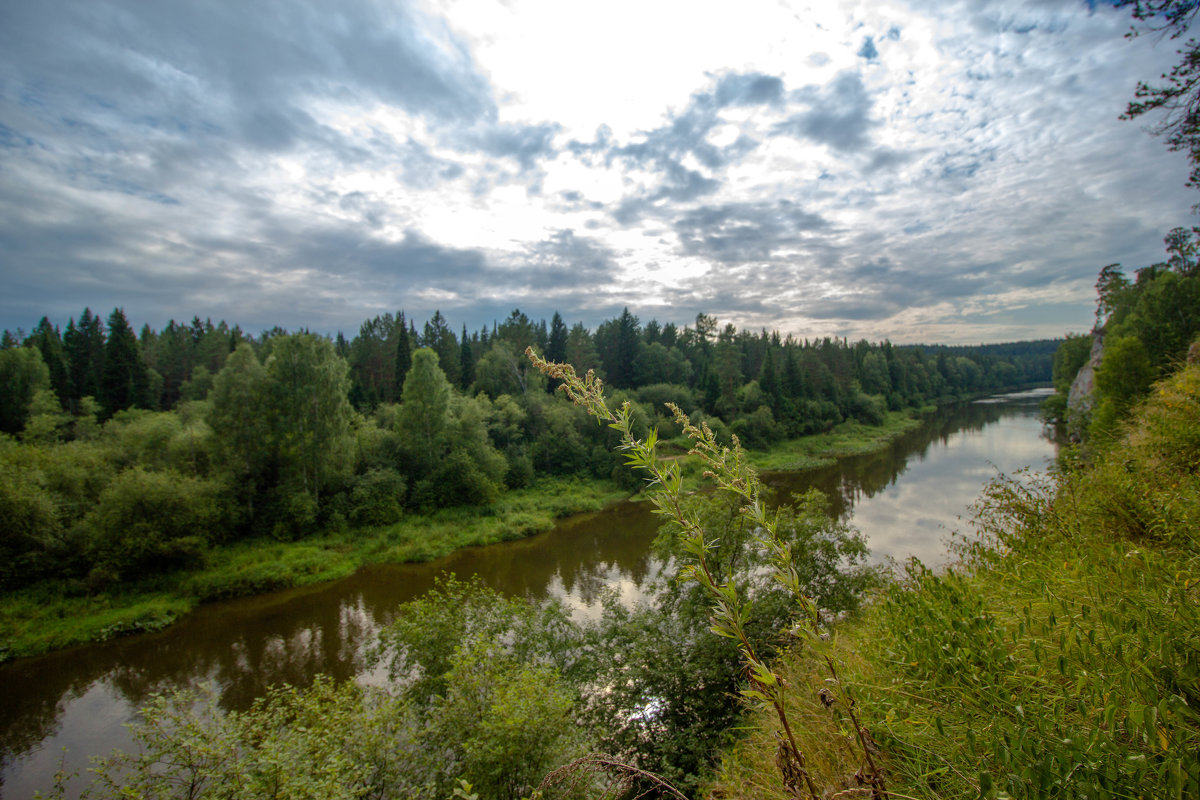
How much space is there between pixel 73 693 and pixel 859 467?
4498cm

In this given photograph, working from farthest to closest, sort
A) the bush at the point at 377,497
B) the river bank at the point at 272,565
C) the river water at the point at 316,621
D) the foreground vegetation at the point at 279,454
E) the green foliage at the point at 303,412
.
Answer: the bush at the point at 377,497, the green foliage at the point at 303,412, the foreground vegetation at the point at 279,454, the river bank at the point at 272,565, the river water at the point at 316,621

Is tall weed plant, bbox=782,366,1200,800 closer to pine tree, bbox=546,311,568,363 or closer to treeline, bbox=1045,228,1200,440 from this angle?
treeline, bbox=1045,228,1200,440

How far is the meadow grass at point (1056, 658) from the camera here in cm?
167

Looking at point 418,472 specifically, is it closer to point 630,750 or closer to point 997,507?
point 630,750

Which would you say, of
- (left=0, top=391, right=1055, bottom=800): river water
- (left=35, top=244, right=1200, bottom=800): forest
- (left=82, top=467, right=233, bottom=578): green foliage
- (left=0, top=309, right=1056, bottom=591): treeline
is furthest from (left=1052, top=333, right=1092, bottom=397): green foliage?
(left=82, top=467, right=233, bottom=578): green foliage

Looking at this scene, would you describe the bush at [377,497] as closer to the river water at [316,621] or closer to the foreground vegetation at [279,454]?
the foreground vegetation at [279,454]

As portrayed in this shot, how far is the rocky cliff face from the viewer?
2638cm

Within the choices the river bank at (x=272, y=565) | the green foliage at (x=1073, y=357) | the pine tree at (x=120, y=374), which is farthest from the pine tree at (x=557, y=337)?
the green foliage at (x=1073, y=357)

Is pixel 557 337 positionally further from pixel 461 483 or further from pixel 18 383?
pixel 18 383

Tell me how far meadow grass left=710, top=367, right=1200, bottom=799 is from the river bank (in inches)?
857

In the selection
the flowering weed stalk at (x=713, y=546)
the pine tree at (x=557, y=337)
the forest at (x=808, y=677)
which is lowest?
the forest at (x=808, y=677)

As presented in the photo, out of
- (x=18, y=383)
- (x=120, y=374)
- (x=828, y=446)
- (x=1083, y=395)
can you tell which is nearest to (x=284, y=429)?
(x=120, y=374)

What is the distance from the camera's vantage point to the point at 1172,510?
4.30 metres

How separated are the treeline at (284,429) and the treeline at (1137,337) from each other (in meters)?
18.6
